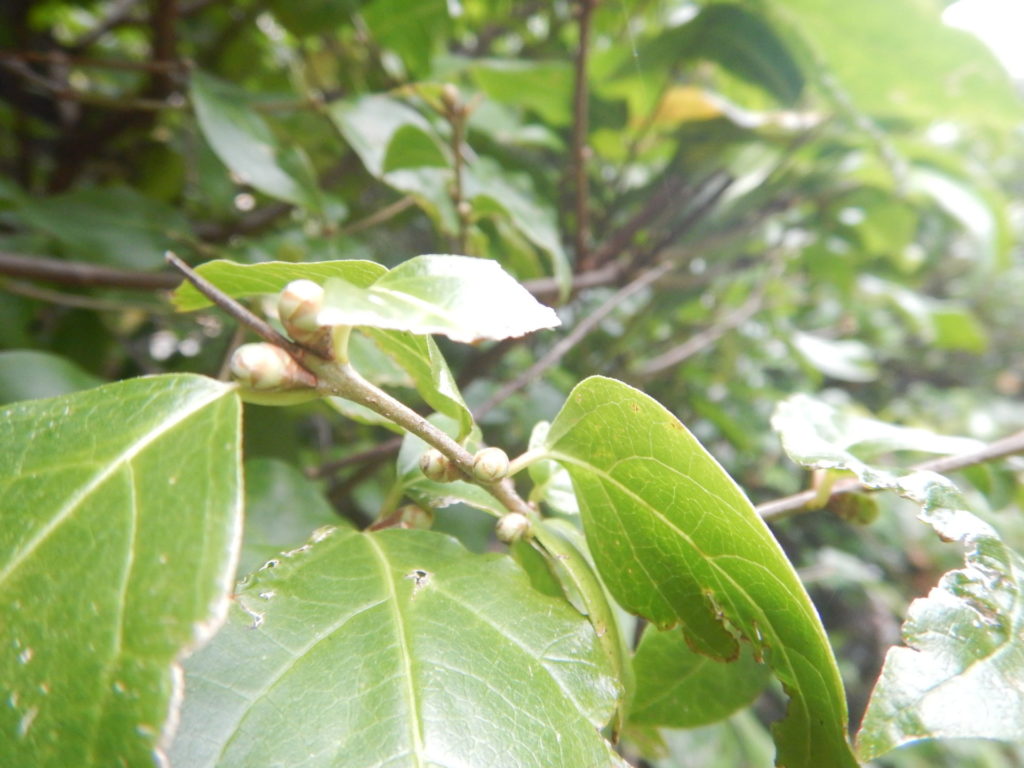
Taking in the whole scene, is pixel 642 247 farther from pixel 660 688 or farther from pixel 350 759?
pixel 350 759

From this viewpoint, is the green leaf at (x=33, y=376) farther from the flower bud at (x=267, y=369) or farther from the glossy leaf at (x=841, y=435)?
the glossy leaf at (x=841, y=435)

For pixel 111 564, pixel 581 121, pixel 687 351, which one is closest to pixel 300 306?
pixel 111 564

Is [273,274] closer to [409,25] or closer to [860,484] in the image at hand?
[860,484]

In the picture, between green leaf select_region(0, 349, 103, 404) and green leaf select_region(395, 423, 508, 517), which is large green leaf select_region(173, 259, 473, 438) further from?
green leaf select_region(0, 349, 103, 404)

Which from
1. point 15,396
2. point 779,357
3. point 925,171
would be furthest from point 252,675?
point 779,357

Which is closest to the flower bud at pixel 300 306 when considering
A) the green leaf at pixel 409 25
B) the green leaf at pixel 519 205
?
the green leaf at pixel 519 205
